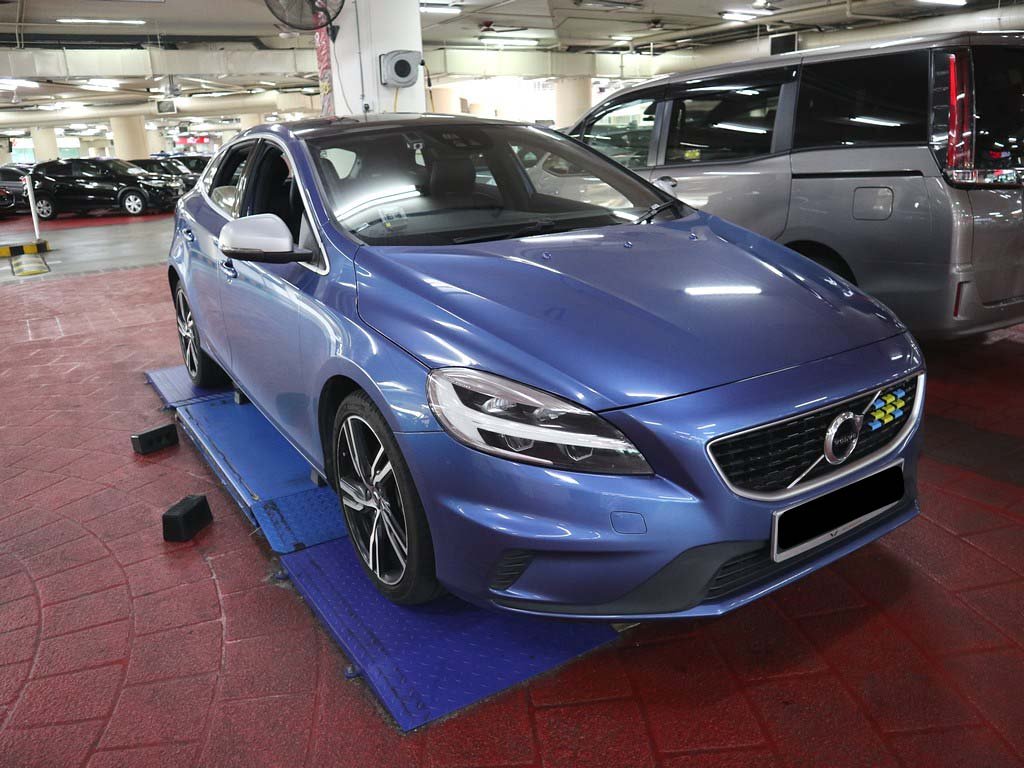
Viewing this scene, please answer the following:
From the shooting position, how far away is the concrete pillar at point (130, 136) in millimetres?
29188

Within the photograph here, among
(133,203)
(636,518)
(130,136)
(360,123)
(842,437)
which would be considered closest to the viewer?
(636,518)

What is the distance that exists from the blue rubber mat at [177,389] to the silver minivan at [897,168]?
252 centimetres

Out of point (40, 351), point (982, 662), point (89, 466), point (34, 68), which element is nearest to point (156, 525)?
point (89, 466)

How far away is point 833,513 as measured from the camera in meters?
1.85

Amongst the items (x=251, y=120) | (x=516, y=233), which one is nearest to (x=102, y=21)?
(x=516, y=233)

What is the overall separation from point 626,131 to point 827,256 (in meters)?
1.73

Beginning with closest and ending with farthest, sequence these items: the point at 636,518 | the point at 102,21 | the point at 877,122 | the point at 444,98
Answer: the point at 636,518 → the point at 877,122 → the point at 102,21 → the point at 444,98

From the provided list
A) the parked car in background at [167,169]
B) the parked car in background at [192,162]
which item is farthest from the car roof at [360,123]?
the parked car in background at [192,162]

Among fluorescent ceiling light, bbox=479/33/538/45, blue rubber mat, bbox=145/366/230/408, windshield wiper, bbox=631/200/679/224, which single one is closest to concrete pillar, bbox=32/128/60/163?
fluorescent ceiling light, bbox=479/33/538/45

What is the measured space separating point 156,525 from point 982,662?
2.63 m

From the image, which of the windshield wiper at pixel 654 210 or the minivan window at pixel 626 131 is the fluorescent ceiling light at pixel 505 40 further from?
the windshield wiper at pixel 654 210

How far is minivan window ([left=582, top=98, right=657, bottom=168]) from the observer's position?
5.01 m

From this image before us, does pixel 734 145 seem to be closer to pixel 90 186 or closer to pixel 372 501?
pixel 372 501

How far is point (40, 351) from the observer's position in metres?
5.50
